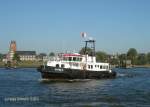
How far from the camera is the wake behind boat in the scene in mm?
73125

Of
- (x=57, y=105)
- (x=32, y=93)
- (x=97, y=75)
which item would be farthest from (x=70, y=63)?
(x=57, y=105)

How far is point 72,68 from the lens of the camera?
7556 cm

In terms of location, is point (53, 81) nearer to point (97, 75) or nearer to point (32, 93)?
point (97, 75)

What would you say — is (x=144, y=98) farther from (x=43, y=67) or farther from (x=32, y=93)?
(x=43, y=67)

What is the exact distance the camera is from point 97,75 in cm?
8181

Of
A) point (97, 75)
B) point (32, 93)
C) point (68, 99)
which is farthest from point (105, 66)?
point (68, 99)

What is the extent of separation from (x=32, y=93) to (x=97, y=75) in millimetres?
29445

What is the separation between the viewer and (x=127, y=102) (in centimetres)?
4428

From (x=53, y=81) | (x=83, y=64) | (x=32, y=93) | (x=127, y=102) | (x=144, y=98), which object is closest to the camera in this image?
(x=127, y=102)

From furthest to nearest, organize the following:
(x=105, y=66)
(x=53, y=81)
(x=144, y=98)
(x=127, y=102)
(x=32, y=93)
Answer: (x=105, y=66)
(x=53, y=81)
(x=32, y=93)
(x=144, y=98)
(x=127, y=102)

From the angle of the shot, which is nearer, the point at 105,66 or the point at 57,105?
the point at 57,105

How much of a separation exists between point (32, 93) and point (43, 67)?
1990cm

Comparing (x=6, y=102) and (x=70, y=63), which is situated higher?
(x=70, y=63)

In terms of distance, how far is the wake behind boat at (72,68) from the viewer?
73.1 m
